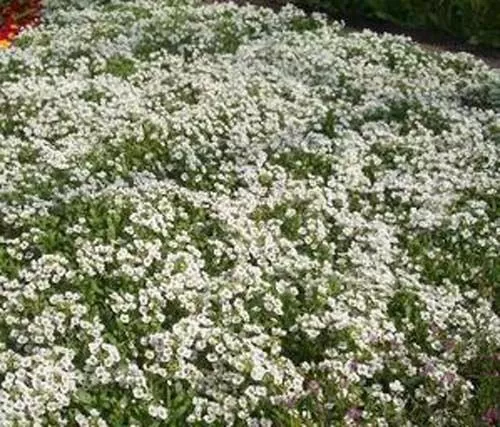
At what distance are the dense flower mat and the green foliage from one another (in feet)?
4.28

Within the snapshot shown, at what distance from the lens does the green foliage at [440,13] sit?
→ 525 inches

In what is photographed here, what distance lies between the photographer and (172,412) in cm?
645

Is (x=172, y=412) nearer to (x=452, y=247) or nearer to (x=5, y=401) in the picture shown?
(x=5, y=401)

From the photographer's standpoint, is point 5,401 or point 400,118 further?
point 400,118

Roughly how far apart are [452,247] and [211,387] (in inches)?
101

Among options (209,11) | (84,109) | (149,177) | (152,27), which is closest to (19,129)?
(84,109)

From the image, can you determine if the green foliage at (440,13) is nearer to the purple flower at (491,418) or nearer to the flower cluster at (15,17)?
the flower cluster at (15,17)

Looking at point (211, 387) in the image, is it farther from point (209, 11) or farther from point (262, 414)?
point (209, 11)

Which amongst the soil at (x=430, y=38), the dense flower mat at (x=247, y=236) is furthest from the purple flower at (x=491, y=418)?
the soil at (x=430, y=38)

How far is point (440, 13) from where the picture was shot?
13750 millimetres

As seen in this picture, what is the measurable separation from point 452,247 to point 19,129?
3971 mm

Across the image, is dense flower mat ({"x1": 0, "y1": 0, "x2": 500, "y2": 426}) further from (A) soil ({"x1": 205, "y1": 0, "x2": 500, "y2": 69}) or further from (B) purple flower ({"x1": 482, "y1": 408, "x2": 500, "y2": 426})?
(A) soil ({"x1": 205, "y1": 0, "x2": 500, "y2": 69})

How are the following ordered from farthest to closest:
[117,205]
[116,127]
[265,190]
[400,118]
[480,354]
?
[400,118] < [116,127] < [265,190] < [117,205] < [480,354]

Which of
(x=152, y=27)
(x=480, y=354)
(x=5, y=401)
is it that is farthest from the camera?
(x=152, y=27)
